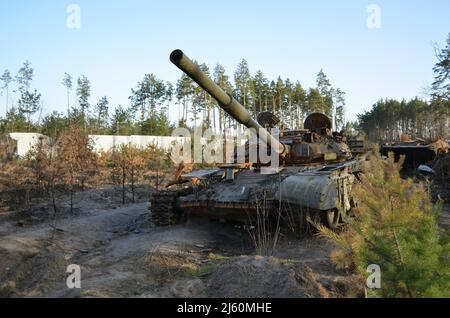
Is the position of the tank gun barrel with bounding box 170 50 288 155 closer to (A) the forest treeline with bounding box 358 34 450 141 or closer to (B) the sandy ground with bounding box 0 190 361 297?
(B) the sandy ground with bounding box 0 190 361 297

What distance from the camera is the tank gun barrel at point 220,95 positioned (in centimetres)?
586

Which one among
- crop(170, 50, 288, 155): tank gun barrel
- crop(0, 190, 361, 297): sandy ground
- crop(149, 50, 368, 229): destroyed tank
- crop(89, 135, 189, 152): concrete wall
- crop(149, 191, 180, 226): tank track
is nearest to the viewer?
crop(0, 190, 361, 297): sandy ground

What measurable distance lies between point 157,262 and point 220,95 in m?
2.88

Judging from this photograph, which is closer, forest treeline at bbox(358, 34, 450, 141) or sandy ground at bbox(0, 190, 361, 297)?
sandy ground at bbox(0, 190, 361, 297)

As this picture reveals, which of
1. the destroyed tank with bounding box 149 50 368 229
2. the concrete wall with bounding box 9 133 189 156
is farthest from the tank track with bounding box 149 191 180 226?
the concrete wall with bounding box 9 133 189 156

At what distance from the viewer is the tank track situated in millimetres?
9688

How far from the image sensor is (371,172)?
4199 mm

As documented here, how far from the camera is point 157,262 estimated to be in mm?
6281

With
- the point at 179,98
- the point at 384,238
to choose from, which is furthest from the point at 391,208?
the point at 179,98

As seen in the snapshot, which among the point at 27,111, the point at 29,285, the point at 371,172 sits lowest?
the point at 29,285

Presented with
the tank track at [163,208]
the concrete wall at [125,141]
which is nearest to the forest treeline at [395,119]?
the concrete wall at [125,141]
